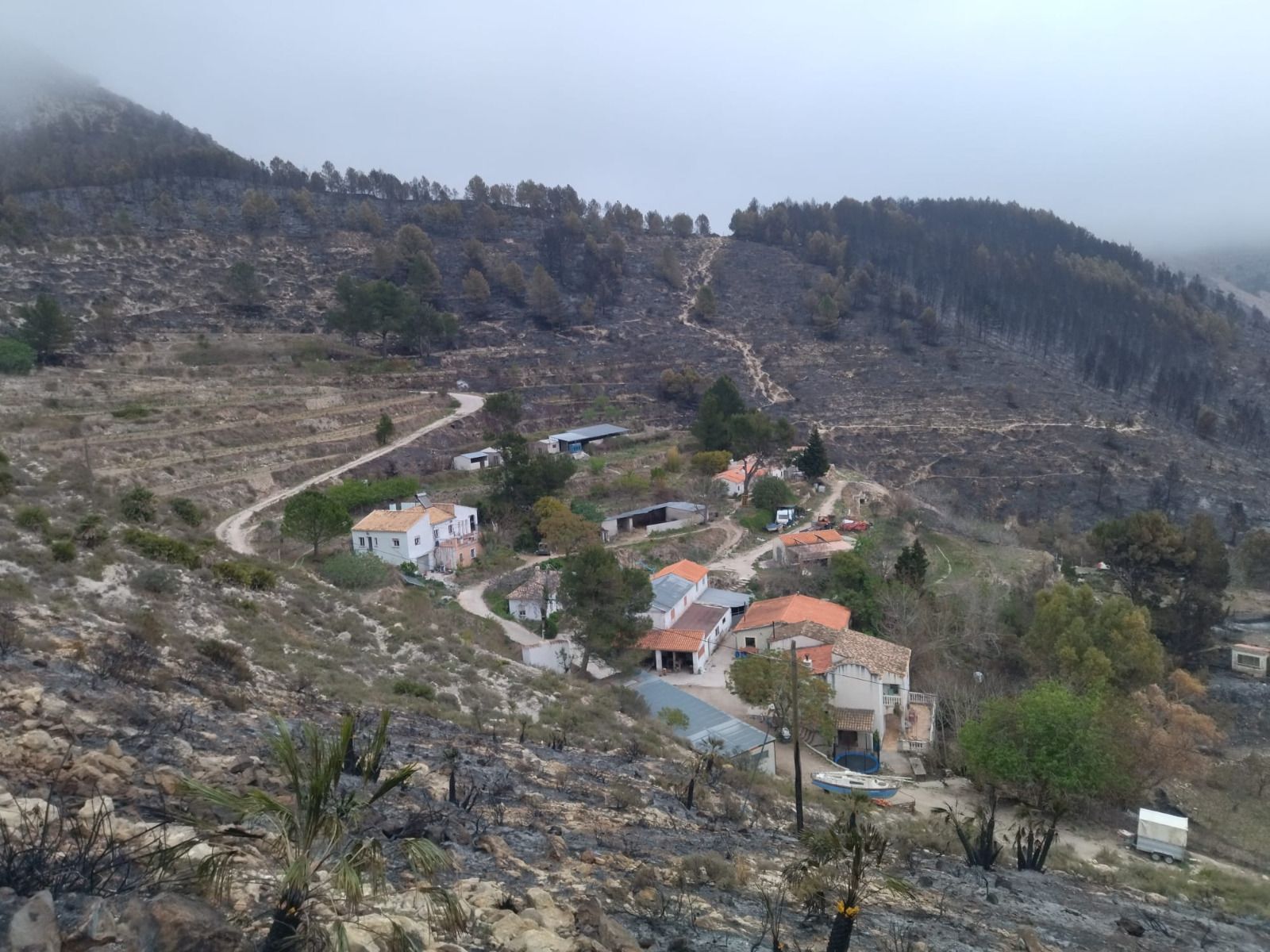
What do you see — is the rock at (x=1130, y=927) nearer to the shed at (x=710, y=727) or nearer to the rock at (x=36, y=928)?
the shed at (x=710, y=727)

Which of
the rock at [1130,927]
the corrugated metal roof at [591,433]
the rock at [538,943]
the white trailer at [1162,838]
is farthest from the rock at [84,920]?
the corrugated metal roof at [591,433]

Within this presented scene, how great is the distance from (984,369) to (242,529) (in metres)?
63.1

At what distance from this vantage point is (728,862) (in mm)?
8406

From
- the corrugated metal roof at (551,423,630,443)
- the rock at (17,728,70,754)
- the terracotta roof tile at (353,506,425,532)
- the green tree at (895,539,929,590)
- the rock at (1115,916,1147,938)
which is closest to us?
the rock at (17,728,70,754)

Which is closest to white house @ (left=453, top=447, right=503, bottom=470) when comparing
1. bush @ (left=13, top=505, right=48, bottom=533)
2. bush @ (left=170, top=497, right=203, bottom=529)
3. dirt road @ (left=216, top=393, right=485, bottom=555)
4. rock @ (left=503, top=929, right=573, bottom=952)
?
dirt road @ (left=216, top=393, right=485, bottom=555)

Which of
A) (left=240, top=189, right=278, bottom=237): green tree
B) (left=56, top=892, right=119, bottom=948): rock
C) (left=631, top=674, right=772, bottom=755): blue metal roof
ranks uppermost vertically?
(left=240, top=189, right=278, bottom=237): green tree

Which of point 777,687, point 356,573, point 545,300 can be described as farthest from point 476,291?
point 777,687

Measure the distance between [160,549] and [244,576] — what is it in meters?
1.63

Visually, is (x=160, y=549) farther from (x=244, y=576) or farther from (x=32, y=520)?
(x=32, y=520)

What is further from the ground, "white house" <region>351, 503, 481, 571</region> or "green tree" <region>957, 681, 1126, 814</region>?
"green tree" <region>957, 681, 1126, 814</region>

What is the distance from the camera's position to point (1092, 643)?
23.5 m

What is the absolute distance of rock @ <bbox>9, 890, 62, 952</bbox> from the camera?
365 centimetres

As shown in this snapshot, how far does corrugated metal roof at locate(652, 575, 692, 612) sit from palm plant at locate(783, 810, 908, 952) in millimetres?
18116

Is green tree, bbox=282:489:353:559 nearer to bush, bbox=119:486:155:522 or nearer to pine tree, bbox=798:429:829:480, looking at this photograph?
bush, bbox=119:486:155:522
